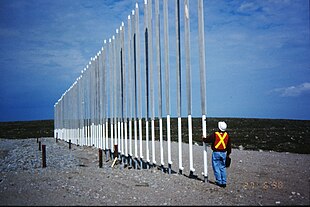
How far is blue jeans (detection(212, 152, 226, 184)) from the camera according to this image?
39.9ft

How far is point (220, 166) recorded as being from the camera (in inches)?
483

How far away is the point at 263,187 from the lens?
12.2 metres

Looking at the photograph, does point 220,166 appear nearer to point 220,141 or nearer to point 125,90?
point 220,141

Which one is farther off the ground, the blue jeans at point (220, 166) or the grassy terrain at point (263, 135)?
the blue jeans at point (220, 166)

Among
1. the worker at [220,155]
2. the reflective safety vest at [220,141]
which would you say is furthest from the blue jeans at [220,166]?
the reflective safety vest at [220,141]

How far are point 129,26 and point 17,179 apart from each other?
393 inches

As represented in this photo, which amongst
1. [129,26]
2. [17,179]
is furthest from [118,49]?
[17,179]

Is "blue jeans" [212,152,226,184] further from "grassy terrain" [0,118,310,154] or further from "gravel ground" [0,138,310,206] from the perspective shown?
"grassy terrain" [0,118,310,154]

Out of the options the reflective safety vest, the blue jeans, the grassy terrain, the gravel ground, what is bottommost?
the grassy terrain

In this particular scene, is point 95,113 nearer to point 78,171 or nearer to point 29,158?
point 29,158

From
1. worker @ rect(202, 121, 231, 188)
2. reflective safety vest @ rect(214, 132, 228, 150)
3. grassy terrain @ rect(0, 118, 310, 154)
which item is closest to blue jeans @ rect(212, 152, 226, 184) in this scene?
worker @ rect(202, 121, 231, 188)

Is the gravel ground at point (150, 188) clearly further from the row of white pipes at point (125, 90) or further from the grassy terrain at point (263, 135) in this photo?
the grassy terrain at point (263, 135)

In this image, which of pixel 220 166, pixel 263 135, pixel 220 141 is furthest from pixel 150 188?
pixel 263 135

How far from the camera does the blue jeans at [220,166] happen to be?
12.2 metres
